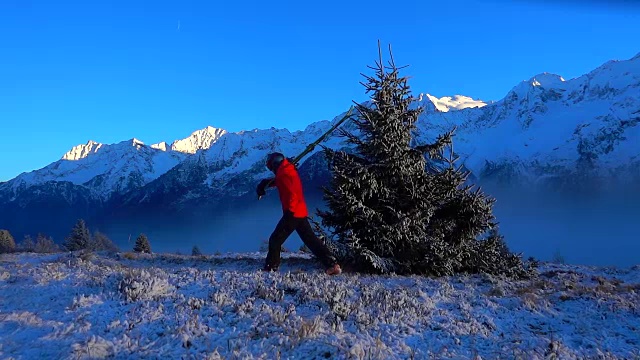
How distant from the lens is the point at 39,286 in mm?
7777

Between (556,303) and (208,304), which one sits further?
(556,303)

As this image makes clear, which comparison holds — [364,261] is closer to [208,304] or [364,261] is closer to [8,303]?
[208,304]

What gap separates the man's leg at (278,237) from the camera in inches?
424

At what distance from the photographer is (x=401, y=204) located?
40.4 feet

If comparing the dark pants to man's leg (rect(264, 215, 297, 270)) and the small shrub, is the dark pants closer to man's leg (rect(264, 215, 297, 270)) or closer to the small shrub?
man's leg (rect(264, 215, 297, 270))

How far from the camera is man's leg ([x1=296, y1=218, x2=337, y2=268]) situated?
35.6 feet

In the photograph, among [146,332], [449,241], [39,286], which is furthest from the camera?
[449,241]

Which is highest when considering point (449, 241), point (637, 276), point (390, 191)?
point (390, 191)

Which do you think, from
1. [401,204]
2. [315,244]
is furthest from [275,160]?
[401,204]

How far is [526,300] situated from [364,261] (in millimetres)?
4342

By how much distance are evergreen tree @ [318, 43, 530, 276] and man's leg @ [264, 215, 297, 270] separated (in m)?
1.62

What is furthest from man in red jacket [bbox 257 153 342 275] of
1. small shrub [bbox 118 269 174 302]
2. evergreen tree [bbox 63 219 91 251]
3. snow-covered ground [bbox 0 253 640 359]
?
evergreen tree [bbox 63 219 91 251]

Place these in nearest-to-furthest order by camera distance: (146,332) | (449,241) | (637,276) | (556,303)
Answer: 1. (146,332)
2. (556,303)
3. (449,241)
4. (637,276)

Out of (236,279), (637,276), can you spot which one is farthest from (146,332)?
(637,276)
